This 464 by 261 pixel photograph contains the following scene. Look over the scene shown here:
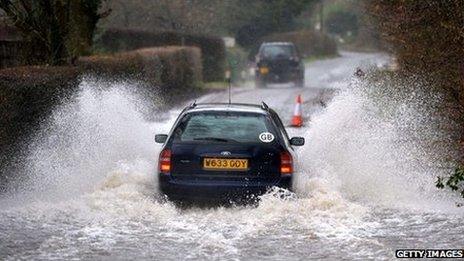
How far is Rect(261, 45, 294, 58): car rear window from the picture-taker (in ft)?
133

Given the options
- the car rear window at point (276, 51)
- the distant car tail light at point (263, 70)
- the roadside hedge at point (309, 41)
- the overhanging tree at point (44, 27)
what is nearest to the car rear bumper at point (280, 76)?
the distant car tail light at point (263, 70)

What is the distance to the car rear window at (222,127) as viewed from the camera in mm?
11195

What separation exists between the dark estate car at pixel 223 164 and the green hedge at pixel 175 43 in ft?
98.1

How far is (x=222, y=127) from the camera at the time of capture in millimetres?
11312

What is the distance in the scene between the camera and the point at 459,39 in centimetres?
1439

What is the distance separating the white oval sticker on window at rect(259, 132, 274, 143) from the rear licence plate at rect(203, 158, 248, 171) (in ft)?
1.33

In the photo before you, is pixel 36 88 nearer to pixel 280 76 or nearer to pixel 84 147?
pixel 84 147

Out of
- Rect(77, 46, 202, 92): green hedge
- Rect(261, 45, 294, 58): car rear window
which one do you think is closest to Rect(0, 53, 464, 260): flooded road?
Rect(77, 46, 202, 92): green hedge

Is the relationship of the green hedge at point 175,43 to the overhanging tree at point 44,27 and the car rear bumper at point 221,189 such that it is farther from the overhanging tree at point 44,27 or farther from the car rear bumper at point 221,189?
the car rear bumper at point 221,189

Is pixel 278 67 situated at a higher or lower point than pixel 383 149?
lower

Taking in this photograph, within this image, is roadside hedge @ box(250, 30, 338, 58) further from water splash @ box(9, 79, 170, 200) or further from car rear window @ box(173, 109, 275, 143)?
car rear window @ box(173, 109, 275, 143)

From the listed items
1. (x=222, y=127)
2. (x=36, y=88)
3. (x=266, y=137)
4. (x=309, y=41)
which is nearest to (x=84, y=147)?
(x=36, y=88)

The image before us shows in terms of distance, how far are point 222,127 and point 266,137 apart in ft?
1.96

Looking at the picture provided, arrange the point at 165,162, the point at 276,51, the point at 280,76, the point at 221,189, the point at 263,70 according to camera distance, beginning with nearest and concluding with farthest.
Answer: the point at 221,189 → the point at 165,162 → the point at 263,70 → the point at 280,76 → the point at 276,51
